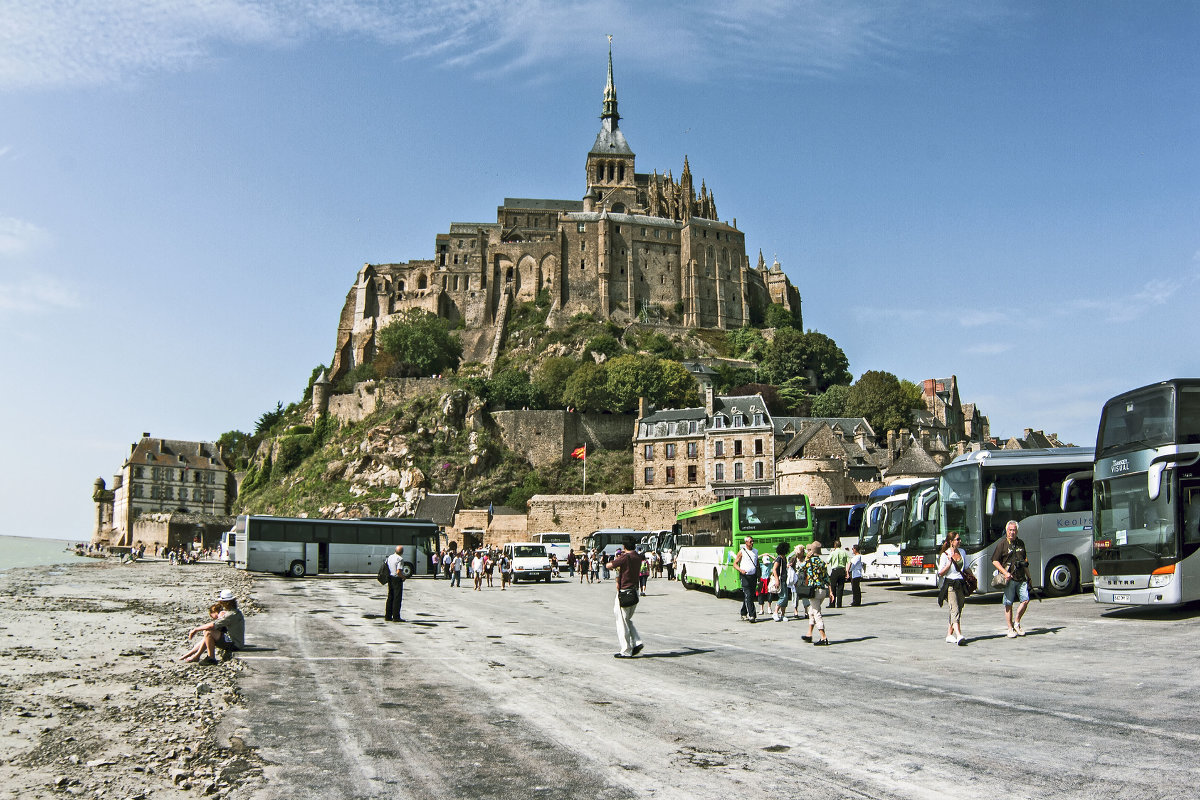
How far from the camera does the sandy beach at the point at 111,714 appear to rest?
6.91m

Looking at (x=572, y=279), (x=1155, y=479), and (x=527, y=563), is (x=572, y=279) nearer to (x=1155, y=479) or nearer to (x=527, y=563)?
(x=527, y=563)

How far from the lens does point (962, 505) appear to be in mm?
21156

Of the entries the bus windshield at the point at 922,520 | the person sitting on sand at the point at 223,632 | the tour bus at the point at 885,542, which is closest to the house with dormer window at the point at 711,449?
the tour bus at the point at 885,542

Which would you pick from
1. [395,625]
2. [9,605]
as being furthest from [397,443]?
[395,625]

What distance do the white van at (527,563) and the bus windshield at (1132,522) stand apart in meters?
26.3

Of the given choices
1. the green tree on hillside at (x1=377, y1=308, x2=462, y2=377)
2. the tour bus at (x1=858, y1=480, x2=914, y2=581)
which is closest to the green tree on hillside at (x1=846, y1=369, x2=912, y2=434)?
the green tree on hillside at (x1=377, y1=308, x2=462, y2=377)

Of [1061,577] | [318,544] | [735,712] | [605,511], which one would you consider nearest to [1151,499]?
[1061,577]

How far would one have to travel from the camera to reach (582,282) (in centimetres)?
10938

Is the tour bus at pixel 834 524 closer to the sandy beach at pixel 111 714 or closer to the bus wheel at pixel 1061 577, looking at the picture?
the bus wheel at pixel 1061 577

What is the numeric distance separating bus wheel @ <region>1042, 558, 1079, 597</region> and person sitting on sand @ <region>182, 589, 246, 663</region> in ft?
52.9

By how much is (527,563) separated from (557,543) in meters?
A: 15.3

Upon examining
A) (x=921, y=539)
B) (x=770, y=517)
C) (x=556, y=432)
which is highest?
(x=556, y=432)

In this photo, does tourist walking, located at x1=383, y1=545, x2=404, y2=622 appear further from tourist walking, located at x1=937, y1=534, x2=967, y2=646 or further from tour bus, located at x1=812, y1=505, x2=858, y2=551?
tour bus, located at x1=812, y1=505, x2=858, y2=551

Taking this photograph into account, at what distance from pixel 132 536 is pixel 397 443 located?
3819cm
